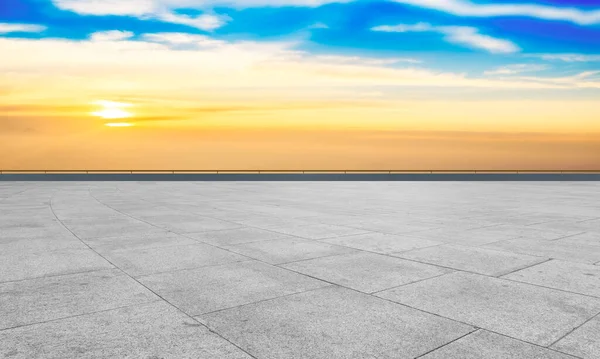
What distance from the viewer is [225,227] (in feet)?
40.1

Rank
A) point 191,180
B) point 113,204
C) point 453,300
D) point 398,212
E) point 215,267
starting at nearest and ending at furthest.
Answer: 1. point 453,300
2. point 215,267
3. point 398,212
4. point 113,204
5. point 191,180

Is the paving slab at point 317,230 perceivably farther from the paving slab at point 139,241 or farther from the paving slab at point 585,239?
the paving slab at point 585,239

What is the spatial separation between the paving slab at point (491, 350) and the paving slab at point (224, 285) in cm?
236

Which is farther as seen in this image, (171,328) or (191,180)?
(191,180)

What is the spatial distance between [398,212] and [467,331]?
11108 mm

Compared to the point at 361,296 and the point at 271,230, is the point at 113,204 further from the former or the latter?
the point at 361,296

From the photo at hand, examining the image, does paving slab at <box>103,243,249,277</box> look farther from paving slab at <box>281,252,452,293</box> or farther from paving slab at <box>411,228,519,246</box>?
paving slab at <box>411,228,519,246</box>

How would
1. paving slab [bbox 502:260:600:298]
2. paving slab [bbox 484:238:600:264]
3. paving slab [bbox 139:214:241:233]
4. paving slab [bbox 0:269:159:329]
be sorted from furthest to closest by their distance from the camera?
paving slab [bbox 139:214:241:233]
paving slab [bbox 484:238:600:264]
paving slab [bbox 502:260:600:298]
paving slab [bbox 0:269:159:329]

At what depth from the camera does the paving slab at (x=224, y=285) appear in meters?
5.93

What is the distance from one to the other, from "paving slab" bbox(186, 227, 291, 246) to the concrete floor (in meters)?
0.04

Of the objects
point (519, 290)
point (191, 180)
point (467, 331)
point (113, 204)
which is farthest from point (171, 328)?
point (191, 180)

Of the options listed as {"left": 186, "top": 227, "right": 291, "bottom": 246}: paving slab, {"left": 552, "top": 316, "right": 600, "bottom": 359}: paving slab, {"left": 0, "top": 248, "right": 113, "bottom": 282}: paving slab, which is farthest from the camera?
{"left": 186, "top": 227, "right": 291, "bottom": 246}: paving slab

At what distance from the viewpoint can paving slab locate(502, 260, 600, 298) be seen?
6636 millimetres

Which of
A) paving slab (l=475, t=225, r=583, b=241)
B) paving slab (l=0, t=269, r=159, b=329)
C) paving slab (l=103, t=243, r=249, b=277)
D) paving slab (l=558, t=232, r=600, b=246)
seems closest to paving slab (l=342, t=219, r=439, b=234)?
paving slab (l=475, t=225, r=583, b=241)
